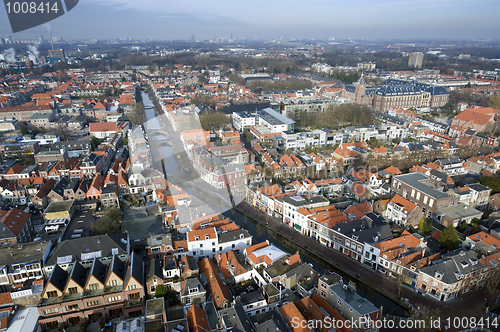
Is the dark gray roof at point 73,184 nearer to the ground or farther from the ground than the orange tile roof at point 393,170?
farther from the ground

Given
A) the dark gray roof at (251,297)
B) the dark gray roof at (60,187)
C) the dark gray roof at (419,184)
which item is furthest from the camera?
the dark gray roof at (60,187)

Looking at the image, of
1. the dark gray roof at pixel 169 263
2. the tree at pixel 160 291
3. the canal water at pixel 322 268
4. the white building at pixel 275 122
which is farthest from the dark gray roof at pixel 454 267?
the white building at pixel 275 122

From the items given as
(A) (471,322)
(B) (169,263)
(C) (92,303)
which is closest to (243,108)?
(B) (169,263)

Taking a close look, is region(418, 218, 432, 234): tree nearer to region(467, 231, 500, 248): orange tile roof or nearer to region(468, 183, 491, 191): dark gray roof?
region(467, 231, 500, 248): orange tile roof

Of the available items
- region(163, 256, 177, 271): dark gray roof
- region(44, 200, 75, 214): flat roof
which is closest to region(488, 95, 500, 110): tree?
region(163, 256, 177, 271): dark gray roof

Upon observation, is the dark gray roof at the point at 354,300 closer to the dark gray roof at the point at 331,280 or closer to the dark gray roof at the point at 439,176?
the dark gray roof at the point at 331,280
